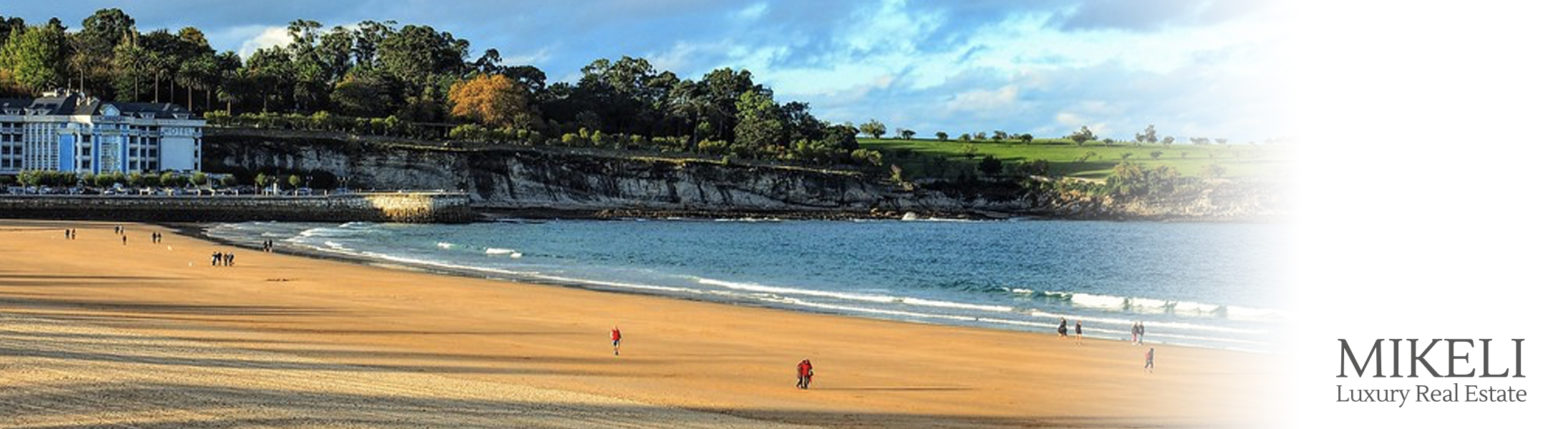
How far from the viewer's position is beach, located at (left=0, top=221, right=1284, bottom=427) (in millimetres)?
18688

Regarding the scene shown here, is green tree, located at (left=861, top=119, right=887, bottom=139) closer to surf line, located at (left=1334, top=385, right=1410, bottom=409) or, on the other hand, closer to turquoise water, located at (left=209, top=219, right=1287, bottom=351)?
turquoise water, located at (left=209, top=219, right=1287, bottom=351)

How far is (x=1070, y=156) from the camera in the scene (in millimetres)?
184500

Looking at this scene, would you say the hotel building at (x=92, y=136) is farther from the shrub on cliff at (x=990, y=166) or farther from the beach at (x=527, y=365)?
the shrub on cliff at (x=990, y=166)

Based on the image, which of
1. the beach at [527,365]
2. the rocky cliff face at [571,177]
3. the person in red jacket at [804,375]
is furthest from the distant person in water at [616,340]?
the rocky cliff face at [571,177]

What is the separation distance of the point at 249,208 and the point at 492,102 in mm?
43429

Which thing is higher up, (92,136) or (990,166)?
(990,166)

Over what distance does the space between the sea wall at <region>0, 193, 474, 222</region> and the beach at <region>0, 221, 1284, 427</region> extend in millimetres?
48727

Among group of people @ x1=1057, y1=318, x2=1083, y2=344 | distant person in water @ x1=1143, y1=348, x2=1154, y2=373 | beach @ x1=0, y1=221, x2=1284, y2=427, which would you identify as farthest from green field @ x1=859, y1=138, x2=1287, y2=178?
distant person in water @ x1=1143, y1=348, x2=1154, y2=373

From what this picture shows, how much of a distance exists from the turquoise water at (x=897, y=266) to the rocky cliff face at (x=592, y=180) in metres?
17.7

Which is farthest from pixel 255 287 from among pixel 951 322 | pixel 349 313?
pixel 951 322

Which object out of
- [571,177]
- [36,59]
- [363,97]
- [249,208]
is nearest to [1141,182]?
[571,177]

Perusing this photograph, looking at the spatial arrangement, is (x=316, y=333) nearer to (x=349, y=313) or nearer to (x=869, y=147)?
(x=349, y=313)

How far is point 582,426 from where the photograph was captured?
18.4 meters

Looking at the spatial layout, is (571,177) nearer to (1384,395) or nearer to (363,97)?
(363,97)
